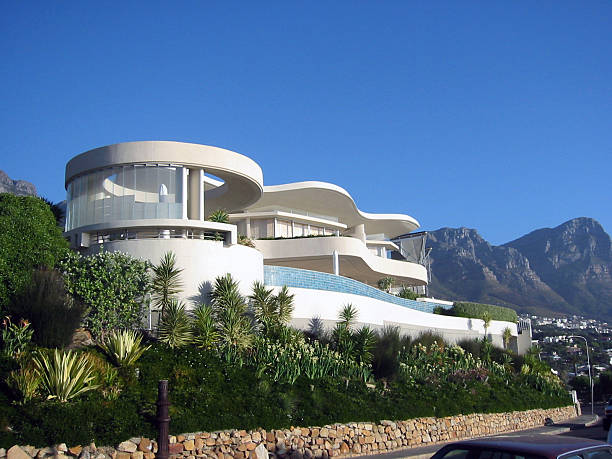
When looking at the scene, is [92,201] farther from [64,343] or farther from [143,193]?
[64,343]

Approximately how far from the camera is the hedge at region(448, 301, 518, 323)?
3978cm

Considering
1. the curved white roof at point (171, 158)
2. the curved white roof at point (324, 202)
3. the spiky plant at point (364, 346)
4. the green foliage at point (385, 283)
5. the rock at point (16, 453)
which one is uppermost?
the curved white roof at point (324, 202)

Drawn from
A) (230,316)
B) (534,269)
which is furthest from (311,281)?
(534,269)

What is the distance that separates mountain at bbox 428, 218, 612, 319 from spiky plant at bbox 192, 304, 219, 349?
357 feet

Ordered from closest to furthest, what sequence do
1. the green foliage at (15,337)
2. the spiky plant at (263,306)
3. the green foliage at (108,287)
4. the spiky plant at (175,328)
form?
1. the green foliage at (15,337)
2. the spiky plant at (175,328)
3. the green foliage at (108,287)
4. the spiky plant at (263,306)

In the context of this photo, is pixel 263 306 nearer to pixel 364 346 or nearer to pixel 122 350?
pixel 364 346

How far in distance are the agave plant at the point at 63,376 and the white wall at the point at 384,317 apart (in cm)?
1139

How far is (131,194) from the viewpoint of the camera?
23.0 meters

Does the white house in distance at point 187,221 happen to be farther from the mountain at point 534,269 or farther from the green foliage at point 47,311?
the mountain at point 534,269

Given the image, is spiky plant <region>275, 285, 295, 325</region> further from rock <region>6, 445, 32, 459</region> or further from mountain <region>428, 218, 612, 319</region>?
mountain <region>428, 218, 612, 319</region>

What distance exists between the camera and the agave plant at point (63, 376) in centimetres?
1339

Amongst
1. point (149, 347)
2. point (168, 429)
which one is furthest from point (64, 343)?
point (168, 429)

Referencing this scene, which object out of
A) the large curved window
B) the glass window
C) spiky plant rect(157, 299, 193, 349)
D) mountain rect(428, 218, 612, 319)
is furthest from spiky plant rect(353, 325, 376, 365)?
mountain rect(428, 218, 612, 319)

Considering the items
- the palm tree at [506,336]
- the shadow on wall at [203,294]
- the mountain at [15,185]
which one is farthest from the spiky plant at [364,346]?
the mountain at [15,185]
